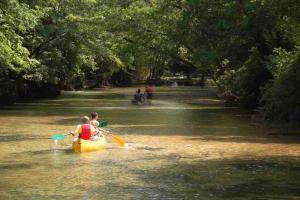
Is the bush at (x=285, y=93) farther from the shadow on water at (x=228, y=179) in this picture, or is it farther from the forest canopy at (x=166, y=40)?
the shadow on water at (x=228, y=179)

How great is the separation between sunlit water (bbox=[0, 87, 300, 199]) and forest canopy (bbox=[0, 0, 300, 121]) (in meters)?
3.85

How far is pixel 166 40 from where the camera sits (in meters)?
46.8

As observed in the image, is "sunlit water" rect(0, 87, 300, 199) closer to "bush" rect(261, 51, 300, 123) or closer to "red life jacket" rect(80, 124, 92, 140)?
"red life jacket" rect(80, 124, 92, 140)

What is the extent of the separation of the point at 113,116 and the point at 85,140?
13.3 m

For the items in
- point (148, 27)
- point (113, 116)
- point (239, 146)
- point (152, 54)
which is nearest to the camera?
point (239, 146)

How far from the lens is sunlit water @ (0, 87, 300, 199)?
12213 mm

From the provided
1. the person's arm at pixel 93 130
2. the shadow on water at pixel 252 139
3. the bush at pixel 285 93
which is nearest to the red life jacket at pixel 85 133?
the person's arm at pixel 93 130

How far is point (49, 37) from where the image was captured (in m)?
40.8

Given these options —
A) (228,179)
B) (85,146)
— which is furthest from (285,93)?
(228,179)

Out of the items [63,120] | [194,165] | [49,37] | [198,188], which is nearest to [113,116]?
[63,120]

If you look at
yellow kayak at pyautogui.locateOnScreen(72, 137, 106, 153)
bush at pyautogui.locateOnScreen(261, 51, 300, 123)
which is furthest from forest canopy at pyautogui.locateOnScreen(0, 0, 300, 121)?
yellow kayak at pyautogui.locateOnScreen(72, 137, 106, 153)

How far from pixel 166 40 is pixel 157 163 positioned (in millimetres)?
31766

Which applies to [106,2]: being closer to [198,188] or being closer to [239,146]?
[239,146]

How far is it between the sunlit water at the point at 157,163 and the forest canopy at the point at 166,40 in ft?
12.6
